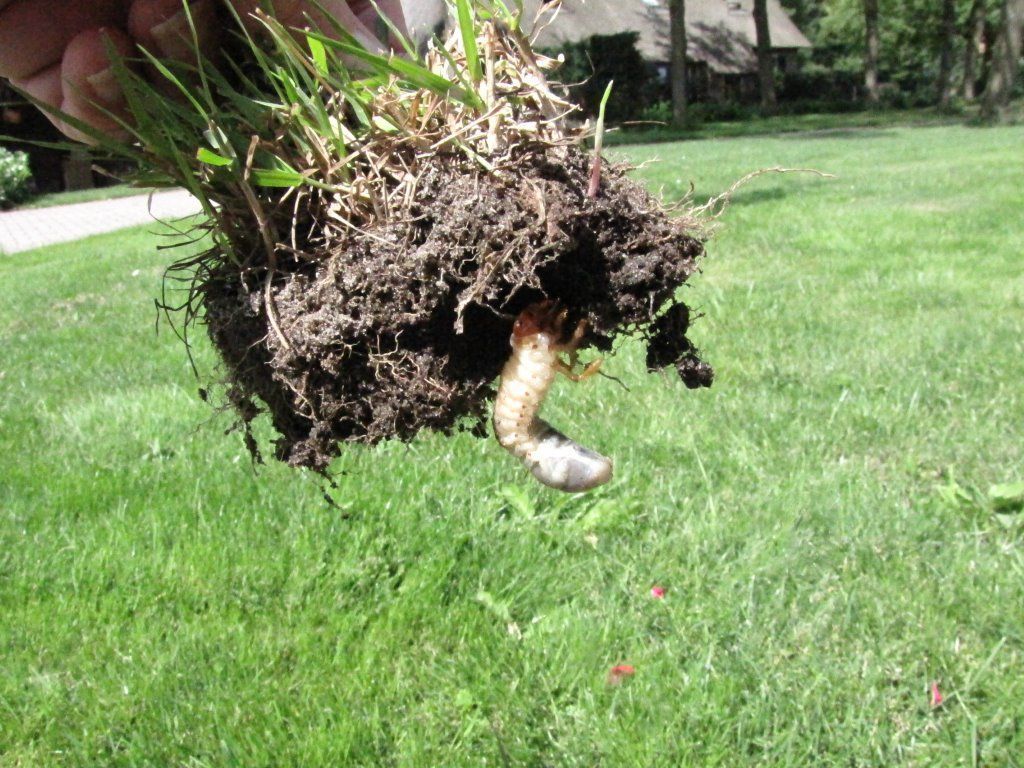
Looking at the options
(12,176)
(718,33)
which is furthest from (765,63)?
(12,176)

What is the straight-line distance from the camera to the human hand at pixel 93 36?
1206mm

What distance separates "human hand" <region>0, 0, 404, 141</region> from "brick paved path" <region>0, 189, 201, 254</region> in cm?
1241

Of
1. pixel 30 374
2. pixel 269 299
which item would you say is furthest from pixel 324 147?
pixel 30 374

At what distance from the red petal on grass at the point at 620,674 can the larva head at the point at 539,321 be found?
74.3 inches

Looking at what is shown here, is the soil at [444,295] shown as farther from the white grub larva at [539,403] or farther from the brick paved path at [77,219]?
the brick paved path at [77,219]

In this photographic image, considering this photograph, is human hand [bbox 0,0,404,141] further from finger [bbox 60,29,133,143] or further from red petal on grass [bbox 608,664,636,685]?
red petal on grass [bbox 608,664,636,685]

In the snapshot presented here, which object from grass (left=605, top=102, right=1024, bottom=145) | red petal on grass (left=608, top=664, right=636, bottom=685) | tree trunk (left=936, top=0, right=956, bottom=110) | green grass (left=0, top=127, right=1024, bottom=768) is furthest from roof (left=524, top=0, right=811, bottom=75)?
red petal on grass (left=608, top=664, right=636, bottom=685)

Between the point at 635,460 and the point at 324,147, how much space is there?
317cm

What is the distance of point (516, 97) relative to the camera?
1.27 meters

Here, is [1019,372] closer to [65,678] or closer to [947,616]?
[947,616]

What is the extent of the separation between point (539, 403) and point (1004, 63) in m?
35.4

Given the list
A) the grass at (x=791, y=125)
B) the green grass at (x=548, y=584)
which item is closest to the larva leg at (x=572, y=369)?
the green grass at (x=548, y=584)

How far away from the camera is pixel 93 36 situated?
1.20 m

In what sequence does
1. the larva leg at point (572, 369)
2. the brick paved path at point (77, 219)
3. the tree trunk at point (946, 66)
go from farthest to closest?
1. the tree trunk at point (946, 66)
2. the brick paved path at point (77, 219)
3. the larva leg at point (572, 369)
